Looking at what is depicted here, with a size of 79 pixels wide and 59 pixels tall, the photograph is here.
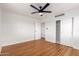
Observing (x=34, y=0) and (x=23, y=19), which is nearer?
(x=34, y=0)

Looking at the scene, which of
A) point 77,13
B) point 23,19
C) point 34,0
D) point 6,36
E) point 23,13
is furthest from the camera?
point 6,36

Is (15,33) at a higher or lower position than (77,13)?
lower

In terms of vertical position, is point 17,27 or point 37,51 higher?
point 17,27

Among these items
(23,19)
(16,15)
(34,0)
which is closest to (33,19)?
(23,19)

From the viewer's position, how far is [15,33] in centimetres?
173

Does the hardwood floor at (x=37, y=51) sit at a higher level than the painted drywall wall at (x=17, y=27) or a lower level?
lower

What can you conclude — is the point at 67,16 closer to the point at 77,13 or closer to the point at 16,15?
the point at 77,13

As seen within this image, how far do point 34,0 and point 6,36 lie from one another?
1685 millimetres

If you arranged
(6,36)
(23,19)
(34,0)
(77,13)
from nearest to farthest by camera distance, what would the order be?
(34,0) < (77,13) < (23,19) < (6,36)

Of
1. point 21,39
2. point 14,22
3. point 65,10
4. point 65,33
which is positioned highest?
point 65,10

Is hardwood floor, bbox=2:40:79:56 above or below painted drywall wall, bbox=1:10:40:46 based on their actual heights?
below

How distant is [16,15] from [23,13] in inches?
9.1

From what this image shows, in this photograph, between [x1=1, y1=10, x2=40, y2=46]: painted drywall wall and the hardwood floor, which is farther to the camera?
[x1=1, y1=10, x2=40, y2=46]: painted drywall wall

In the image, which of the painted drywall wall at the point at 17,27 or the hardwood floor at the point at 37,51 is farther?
the painted drywall wall at the point at 17,27
